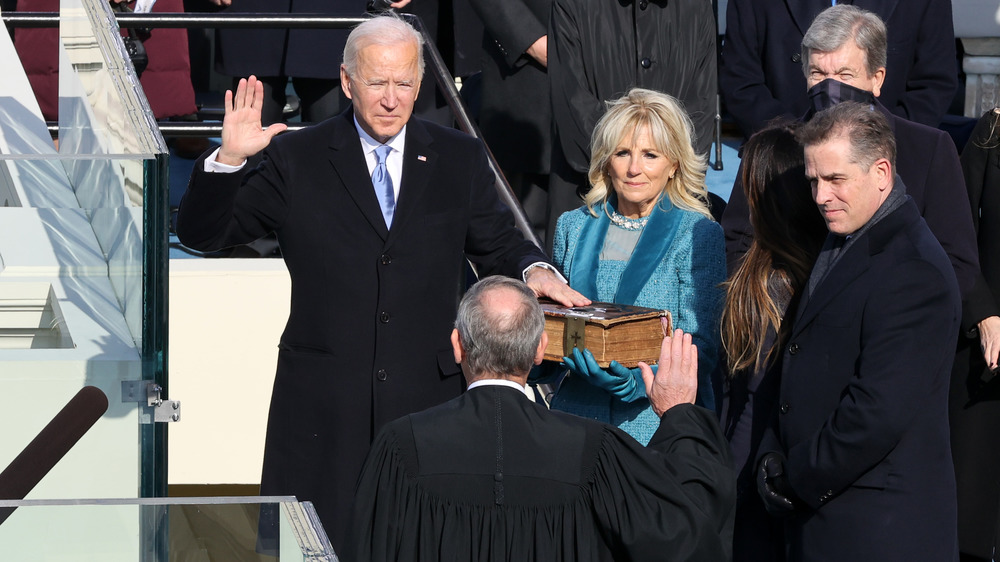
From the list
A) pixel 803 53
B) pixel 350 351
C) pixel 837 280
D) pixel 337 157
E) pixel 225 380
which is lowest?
pixel 225 380

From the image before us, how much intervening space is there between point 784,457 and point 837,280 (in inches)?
17.9

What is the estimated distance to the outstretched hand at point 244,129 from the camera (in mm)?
3449

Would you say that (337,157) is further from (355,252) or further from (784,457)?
(784,457)

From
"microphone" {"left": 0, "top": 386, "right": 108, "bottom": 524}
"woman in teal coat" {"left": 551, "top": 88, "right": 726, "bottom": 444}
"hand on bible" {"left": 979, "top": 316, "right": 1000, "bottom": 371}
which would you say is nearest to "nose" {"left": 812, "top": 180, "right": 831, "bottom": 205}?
"woman in teal coat" {"left": 551, "top": 88, "right": 726, "bottom": 444}

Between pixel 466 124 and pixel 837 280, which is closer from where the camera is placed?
pixel 837 280

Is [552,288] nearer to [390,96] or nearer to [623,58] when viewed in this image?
[390,96]

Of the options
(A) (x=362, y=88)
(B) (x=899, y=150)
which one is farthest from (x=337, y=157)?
(B) (x=899, y=150)

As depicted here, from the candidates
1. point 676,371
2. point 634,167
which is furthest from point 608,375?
point 634,167

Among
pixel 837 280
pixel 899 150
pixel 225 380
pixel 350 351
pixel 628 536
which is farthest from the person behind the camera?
pixel 225 380

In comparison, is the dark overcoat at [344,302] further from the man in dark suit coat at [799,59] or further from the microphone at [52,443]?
the man in dark suit coat at [799,59]

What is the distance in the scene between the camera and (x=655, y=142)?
3.93 meters

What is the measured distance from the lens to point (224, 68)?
6.10 metres

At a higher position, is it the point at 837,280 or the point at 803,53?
the point at 803,53

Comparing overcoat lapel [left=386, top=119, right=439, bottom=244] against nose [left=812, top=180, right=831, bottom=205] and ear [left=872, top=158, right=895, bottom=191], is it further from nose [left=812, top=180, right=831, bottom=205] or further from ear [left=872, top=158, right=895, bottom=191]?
ear [left=872, top=158, right=895, bottom=191]
